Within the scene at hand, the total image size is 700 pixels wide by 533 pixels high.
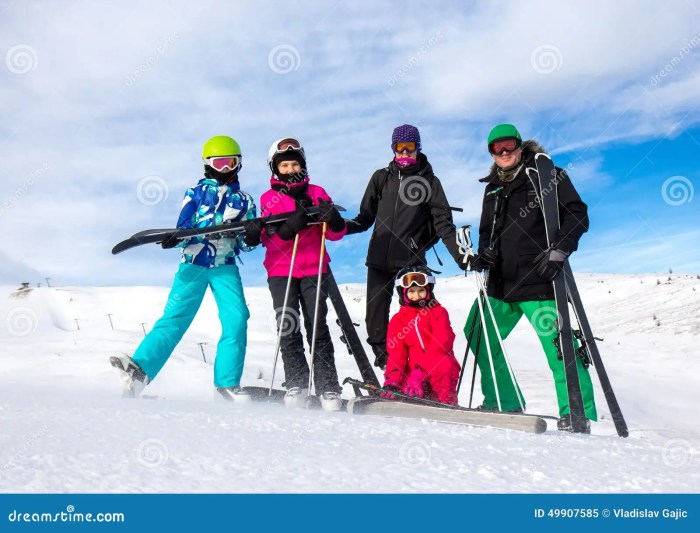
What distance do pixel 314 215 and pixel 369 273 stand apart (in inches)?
29.9

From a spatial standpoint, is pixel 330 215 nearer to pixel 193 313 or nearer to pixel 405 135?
pixel 405 135

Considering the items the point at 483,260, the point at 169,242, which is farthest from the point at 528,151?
the point at 169,242

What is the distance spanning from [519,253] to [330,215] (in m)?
1.49

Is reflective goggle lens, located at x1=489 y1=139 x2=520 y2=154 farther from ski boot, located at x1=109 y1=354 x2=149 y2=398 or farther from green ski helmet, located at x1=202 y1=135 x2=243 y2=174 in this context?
ski boot, located at x1=109 y1=354 x2=149 y2=398

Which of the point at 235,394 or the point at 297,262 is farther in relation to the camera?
the point at 297,262

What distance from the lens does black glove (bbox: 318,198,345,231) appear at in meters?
5.11

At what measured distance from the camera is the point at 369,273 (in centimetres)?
→ 554

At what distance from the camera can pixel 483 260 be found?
16.0 feet

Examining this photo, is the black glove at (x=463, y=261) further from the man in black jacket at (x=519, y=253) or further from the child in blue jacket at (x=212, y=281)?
the child in blue jacket at (x=212, y=281)

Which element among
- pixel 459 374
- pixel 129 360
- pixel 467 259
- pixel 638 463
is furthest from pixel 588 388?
pixel 129 360

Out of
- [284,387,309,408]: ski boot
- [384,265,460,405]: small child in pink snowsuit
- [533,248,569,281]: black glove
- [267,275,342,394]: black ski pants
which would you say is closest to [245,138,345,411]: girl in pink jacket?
[267,275,342,394]: black ski pants

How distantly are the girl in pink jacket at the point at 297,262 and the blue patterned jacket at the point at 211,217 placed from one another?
8.0 inches

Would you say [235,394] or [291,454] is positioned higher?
[235,394]

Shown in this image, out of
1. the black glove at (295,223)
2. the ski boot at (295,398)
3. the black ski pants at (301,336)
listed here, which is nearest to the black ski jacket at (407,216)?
the black ski pants at (301,336)
